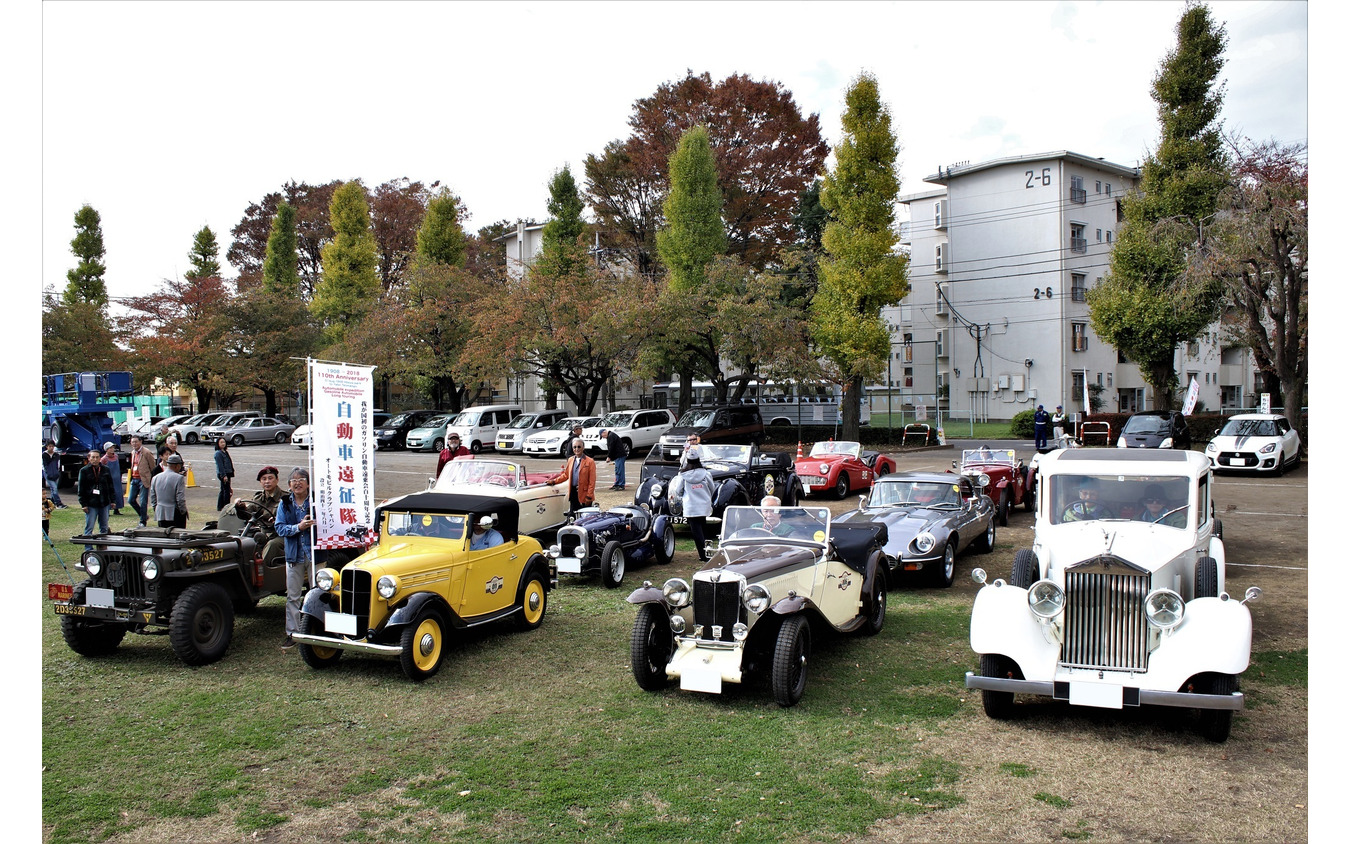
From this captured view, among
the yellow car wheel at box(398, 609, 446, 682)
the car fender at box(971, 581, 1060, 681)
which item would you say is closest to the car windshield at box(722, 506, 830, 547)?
the car fender at box(971, 581, 1060, 681)

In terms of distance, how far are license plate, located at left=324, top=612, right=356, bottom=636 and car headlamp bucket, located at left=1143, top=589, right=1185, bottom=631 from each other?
608cm

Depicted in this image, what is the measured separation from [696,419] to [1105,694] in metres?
24.4

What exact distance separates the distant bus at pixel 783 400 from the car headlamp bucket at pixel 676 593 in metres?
26.9

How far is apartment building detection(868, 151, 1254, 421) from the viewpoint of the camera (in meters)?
40.8

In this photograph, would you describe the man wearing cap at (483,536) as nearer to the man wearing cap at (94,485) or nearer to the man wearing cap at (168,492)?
the man wearing cap at (168,492)

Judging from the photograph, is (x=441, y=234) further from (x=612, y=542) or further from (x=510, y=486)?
(x=612, y=542)

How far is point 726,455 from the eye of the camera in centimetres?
1620

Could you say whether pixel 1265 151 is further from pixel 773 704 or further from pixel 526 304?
pixel 773 704

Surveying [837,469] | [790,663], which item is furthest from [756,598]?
[837,469]

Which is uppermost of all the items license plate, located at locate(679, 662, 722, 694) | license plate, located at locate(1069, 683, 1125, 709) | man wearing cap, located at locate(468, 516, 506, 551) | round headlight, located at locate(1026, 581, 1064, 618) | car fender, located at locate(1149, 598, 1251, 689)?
man wearing cap, located at locate(468, 516, 506, 551)

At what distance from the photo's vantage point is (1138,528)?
6.86 metres

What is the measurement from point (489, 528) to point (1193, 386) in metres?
17.5

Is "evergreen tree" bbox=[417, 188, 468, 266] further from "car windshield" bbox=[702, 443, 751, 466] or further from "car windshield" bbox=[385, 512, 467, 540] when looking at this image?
"car windshield" bbox=[385, 512, 467, 540]

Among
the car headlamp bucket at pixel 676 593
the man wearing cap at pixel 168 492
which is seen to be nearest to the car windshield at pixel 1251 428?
the car headlamp bucket at pixel 676 593
